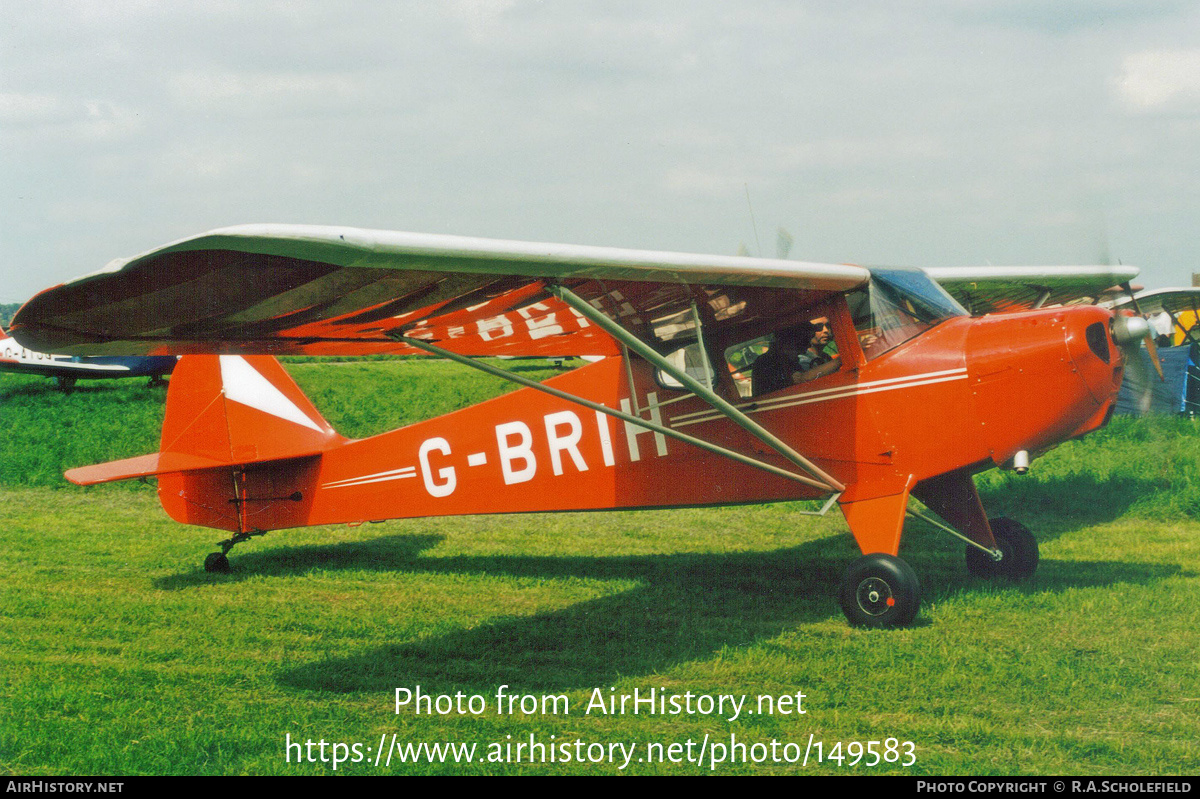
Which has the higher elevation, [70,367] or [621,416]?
[70,367]

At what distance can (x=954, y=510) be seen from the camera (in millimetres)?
6836

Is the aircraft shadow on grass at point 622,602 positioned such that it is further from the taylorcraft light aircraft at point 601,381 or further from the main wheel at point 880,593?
the taylorcraft light aircraft at point 601,381

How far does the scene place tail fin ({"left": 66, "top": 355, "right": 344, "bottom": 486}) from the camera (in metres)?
7.93

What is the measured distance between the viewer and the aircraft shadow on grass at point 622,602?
5.04m

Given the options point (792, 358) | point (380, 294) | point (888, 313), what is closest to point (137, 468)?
point (380, 294)

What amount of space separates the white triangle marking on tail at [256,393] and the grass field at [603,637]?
4.52 feet

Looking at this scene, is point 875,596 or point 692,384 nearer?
point 692,384

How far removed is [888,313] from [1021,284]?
342cm

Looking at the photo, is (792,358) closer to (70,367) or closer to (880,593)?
(880,593)

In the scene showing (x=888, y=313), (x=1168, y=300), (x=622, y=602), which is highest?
(x=888, y=313)

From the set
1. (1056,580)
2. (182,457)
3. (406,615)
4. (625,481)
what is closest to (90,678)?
(406,615)

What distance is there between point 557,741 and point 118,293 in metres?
2.76

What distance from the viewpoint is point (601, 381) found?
6895 mm

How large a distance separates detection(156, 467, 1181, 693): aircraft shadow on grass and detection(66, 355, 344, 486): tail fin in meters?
1.06
